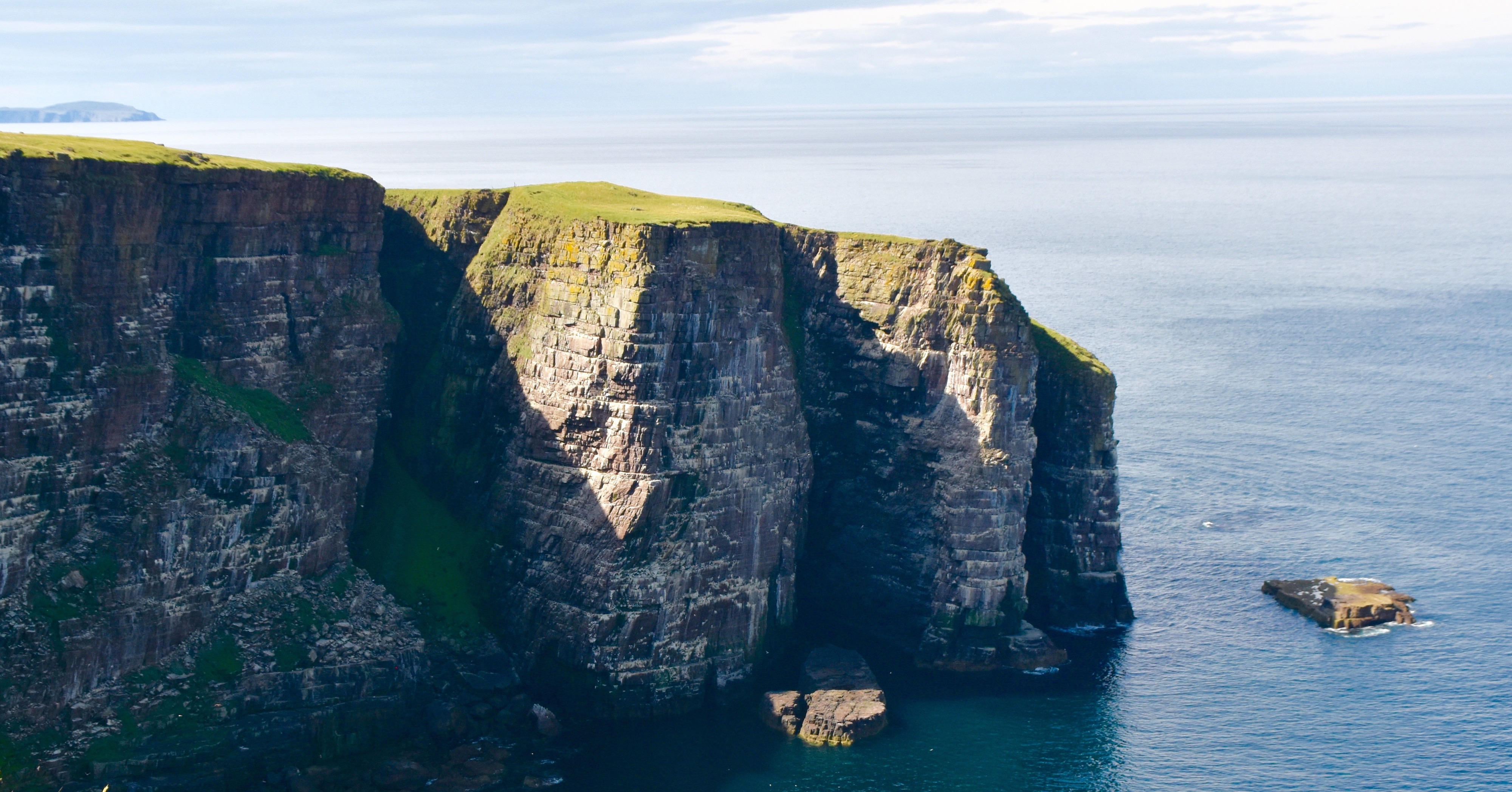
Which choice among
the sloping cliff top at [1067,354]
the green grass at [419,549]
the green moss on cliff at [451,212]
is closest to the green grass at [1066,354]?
the sloping cliff top at [1067,354]

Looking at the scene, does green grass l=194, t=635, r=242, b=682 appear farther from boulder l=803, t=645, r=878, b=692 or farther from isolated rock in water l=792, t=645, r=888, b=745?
boulder l=803, t=645, r=878, b=692

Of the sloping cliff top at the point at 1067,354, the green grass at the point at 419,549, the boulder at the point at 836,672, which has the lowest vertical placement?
the boulder at the point at 836,672

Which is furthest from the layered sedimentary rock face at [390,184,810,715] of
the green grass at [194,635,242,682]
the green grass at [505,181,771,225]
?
the green grass at [194,635,242,682]

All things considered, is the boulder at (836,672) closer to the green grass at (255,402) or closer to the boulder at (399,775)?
the boulder at (399,775)

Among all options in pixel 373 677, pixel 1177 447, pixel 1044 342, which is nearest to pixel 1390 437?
pixel 1177 447

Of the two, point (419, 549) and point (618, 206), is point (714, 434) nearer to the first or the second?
point (618, 206)

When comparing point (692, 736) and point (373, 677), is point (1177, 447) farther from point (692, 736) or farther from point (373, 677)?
point (373, 677)
